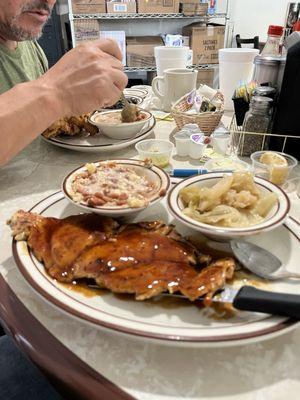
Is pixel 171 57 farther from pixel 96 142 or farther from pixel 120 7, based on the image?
pixel 120 7

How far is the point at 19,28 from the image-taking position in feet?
4.43

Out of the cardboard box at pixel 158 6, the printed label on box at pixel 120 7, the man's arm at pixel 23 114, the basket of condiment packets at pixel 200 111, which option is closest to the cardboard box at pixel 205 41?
the cardboard box at pixel 158 6

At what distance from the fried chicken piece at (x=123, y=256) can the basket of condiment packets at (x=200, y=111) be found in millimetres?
622

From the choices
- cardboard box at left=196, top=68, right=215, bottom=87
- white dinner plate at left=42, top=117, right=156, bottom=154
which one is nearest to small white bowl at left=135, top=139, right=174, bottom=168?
white dinner plate at left=42, top=117, right=156, bottom=154

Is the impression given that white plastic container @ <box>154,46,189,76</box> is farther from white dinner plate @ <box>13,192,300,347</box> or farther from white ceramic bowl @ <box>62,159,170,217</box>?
white dinner plate @ <box>13,192,300,347</box>

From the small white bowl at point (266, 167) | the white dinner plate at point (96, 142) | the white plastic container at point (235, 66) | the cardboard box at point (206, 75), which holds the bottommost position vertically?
the cardboard box at point (206, 75)

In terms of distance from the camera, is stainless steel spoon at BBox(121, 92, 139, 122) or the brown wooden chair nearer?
stainless steel spoon at BBox(121, 92, 139, 122)

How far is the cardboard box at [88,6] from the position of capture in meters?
3.31

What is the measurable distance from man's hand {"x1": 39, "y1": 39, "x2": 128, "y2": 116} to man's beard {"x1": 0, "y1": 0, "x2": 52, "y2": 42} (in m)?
0.47

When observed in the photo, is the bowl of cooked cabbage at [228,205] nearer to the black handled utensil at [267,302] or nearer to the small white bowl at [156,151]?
the black handled utensil at [267,302]

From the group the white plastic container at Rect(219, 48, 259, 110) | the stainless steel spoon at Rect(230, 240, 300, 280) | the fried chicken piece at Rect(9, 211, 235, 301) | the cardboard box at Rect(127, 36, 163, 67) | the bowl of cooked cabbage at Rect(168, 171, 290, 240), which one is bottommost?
the cardboard box at Rect(127, 36, 163, 67)

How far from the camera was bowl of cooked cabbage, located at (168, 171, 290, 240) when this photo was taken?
1.90ft

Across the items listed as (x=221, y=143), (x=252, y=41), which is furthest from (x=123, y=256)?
(x=252, y=41)

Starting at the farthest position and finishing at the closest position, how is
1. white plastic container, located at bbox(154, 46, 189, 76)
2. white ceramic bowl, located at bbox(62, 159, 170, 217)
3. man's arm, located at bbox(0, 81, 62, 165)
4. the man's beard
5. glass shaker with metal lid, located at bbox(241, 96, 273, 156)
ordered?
white plastic container, located at bbox(154, 46, 189, 76) < the man's beard < glass shaker with metal lid, located at bbox(241, 96, 273, 156) < man's arm, located at bbox(0, 81, 62, 165) < white ceramic bowl, located at bbox(62, 159, 170, 217)
